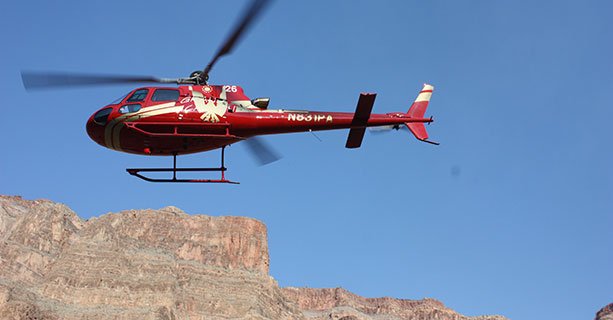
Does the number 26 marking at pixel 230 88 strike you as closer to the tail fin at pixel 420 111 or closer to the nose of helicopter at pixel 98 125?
the nose of helicopter at pixel 98 125

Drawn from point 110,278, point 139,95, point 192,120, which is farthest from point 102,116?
point 110,278

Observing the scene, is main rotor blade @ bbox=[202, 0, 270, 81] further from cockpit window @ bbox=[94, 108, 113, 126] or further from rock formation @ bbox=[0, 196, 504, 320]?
rock formation @ bbox=[0, 196, 504, 320]

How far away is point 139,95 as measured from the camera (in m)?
30.6

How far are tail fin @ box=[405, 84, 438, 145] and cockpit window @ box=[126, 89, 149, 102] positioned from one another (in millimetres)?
9142

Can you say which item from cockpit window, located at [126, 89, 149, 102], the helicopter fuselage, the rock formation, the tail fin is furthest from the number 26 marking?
the rock formation

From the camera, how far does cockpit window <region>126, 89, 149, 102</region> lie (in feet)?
99.9

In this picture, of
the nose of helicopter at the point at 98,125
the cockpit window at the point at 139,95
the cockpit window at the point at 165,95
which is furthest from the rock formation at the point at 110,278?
the cockpit window at the point at 165,95

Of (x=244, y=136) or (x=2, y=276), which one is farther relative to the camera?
(x=2, y=276)

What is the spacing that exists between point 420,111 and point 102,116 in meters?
11.3

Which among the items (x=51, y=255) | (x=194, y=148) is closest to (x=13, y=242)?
(x=51, y=255)

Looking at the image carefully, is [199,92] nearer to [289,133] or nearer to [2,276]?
[289,133]

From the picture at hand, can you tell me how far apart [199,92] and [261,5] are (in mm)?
9322

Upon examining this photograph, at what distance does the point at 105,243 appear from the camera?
7377 inches

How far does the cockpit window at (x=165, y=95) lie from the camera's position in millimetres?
30344
